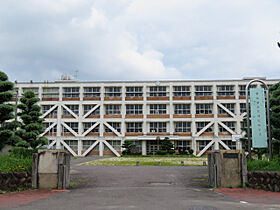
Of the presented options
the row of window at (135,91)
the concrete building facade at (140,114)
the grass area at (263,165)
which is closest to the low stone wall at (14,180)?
the grass area at (263,165)

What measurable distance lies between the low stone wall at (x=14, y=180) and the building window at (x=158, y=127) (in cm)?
3743

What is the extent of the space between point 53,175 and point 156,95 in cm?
3812

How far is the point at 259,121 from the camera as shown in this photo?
1440 cm

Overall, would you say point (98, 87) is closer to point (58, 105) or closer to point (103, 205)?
point (58, 105)

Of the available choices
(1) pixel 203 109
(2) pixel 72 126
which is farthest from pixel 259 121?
(2) pixel 72 126

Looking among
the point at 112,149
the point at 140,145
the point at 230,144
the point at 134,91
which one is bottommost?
the point at 112,149

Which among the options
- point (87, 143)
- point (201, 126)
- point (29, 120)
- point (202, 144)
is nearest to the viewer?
point (29, 120)

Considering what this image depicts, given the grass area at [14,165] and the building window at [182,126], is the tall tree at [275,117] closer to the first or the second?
the grass area at [14,165]

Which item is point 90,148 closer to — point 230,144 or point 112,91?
point 112,91

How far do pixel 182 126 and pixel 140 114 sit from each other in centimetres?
719

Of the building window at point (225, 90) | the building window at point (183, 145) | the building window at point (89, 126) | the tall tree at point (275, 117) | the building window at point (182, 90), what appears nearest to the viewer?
the tall tree at point (275, 117)

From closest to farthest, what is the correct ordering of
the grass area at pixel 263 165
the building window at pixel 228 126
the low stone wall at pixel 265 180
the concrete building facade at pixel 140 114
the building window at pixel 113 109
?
the low stone wall at pixel 265 180
the grass area at pixel 263 165
the concrete building facade at pixel 140 114
the building window at pixel 228 126
the building window at pixel 113 109

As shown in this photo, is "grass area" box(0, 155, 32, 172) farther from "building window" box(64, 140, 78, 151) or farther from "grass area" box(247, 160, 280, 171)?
"building window" box(64, 140, 78, 151)

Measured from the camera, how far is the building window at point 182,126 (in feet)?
159
